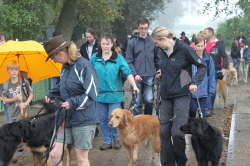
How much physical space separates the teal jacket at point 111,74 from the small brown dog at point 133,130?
0.66 m

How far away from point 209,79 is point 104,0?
40.1ft

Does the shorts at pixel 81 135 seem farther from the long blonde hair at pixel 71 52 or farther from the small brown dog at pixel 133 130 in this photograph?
the small brown dog at pixel 133 130

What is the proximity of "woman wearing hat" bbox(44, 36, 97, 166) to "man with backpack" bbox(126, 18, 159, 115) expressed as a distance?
371 cm

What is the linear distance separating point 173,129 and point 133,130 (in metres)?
1.19

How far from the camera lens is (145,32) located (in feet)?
28.9

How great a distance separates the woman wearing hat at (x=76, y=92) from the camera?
4914 mm

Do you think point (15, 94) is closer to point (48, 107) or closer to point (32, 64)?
point (32, 64)

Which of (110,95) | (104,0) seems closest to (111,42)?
(110,95)

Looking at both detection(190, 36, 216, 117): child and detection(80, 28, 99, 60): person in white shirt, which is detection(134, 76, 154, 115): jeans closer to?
detection(190, 36, 216, 117): child

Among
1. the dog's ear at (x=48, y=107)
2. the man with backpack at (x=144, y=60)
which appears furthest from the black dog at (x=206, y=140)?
the man with backpack at (x=144, y=60)

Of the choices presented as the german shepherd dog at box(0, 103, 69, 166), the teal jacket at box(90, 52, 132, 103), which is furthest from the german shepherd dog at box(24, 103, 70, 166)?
the teal jacket at box(90, 52, 132, 103)

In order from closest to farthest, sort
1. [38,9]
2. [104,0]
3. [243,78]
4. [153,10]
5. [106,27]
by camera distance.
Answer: [38,9] → [104,0] → [243,78] → [106,27] → [153,10]

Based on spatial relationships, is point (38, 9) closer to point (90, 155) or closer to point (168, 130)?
point (90, 155)

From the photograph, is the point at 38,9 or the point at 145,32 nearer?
the point at 145,32
